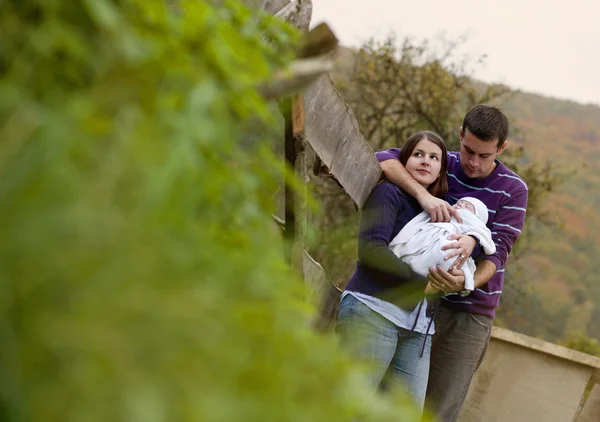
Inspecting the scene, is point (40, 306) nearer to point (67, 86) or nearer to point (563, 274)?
point (67, 86)

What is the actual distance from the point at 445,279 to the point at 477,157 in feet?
2.86

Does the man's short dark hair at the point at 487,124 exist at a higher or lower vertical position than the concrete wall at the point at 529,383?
higher

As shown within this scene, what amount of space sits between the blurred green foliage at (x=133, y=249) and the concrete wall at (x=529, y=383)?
4.57 m

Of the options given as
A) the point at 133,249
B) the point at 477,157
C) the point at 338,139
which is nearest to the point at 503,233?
the point at 477,157

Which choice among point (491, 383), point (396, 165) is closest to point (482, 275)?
point (396, 165)

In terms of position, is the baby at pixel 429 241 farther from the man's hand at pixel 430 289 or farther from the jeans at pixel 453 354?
the jeans at pixel 453 354

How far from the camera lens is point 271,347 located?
591mm

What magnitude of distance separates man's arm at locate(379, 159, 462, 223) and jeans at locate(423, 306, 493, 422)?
726 mm

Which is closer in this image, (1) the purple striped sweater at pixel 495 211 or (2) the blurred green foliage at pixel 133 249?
(2) the blurred green foliage at pixel 133 249

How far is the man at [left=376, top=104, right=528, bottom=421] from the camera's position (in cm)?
339

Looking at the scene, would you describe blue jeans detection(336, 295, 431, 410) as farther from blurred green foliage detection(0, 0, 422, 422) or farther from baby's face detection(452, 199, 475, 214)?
blurred green foliage detection(0, 0, 422, 422)

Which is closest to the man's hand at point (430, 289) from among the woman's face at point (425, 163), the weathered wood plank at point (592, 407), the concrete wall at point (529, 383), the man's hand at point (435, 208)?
the man's hand at point (435, 208)

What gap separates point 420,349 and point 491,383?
2343mm

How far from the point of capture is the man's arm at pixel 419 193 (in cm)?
290
